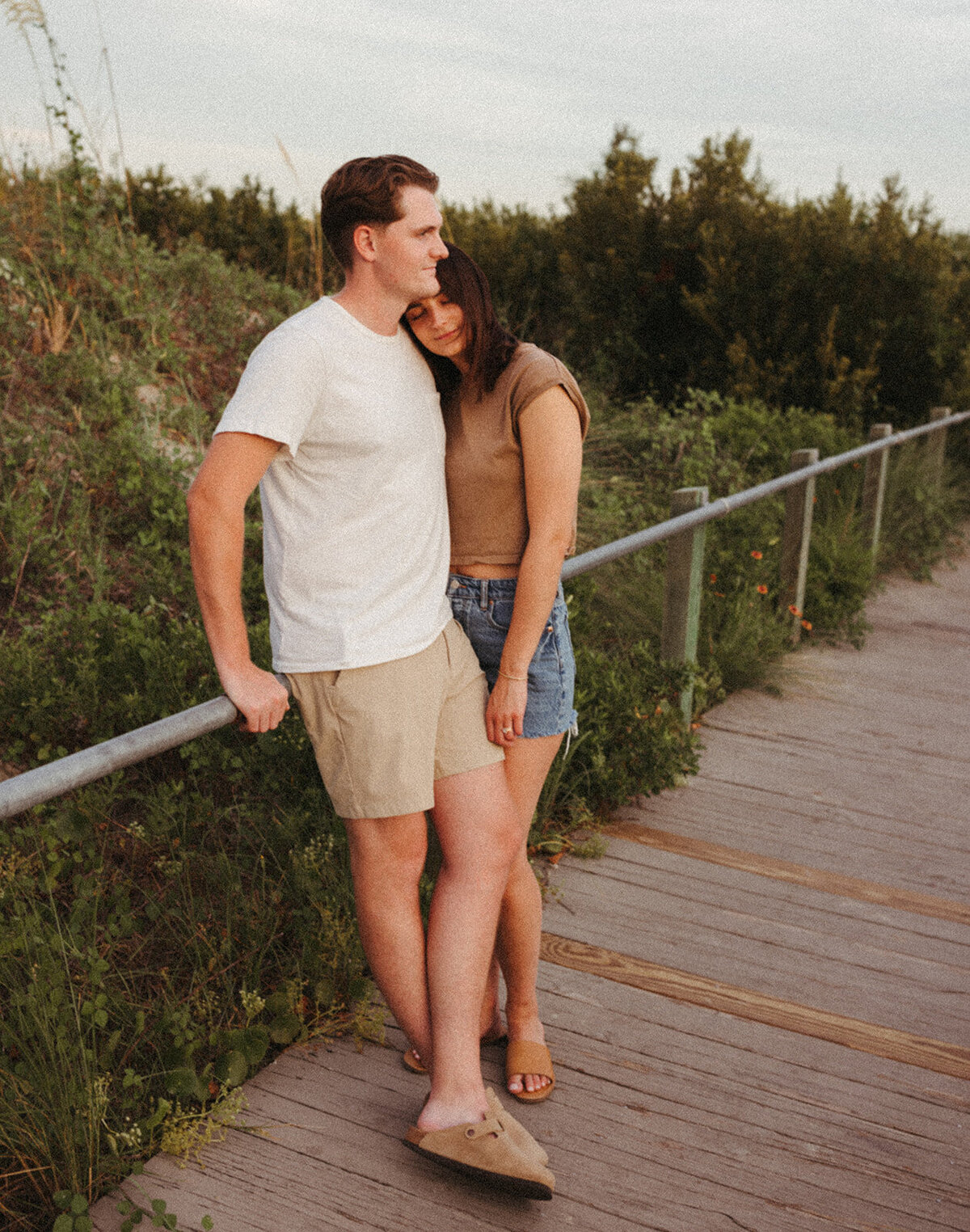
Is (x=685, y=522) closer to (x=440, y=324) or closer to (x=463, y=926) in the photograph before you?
(x=440, y=324)

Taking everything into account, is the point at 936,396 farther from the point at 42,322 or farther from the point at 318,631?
the point at 318,631

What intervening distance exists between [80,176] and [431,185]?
18.4 ft

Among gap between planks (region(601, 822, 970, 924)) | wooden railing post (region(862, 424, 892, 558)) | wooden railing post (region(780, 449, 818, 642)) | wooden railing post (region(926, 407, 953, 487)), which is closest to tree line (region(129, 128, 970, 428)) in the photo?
wooden railing post (region(926, 407, 953, 487))

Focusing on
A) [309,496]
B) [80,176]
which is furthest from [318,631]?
[80,176]

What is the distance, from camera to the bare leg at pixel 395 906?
204 centimetres

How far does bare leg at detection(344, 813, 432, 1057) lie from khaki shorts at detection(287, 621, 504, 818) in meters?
0.06

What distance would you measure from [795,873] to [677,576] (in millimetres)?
1221

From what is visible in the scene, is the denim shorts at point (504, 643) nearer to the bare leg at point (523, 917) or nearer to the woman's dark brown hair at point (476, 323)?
the bare leg at point (523, 917)

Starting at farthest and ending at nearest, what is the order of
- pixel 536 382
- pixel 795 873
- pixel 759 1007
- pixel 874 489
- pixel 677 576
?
pixel 874 489 < pixel 677 576 < pixel 795 873 < pixel 759 1007 < pixel 536 382

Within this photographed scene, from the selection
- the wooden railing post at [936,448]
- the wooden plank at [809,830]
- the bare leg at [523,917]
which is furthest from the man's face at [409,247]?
the wooden railing post at [936,448]

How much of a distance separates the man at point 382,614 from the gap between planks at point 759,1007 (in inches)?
30.4

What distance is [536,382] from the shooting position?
1979 millimetres

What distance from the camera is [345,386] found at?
5.97 feet

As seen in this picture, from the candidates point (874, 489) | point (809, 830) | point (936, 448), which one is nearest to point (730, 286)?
point (936, 448)
